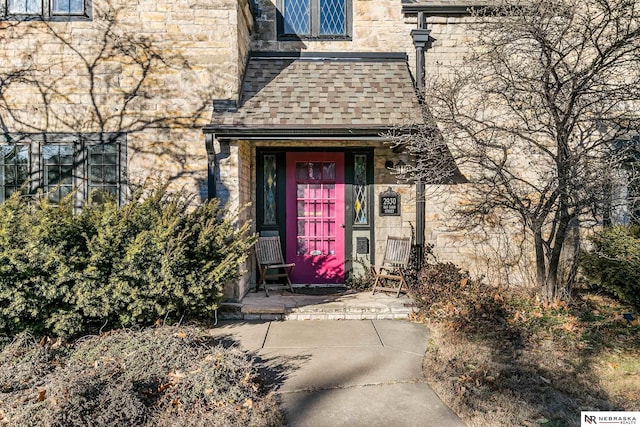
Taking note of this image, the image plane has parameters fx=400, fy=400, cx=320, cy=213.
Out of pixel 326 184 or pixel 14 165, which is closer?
pixel 14 165

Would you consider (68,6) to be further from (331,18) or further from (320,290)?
(320,290)

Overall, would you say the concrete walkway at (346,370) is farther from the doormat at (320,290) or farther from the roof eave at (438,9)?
the roof eave at (438,9)

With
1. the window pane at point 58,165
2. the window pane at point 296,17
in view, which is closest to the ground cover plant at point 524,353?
the window pane at point 296,17

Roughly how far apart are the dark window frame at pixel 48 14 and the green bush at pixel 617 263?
28.3 feet

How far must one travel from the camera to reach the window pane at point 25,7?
20.8 ft

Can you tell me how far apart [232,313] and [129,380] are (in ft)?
8.69

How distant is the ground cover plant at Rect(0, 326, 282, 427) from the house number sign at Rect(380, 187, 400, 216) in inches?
169

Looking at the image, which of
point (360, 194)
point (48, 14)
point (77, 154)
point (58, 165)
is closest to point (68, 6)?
→ point (48, 14)

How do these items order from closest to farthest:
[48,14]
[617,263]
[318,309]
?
[318,309]
[617,263]
[48,14]

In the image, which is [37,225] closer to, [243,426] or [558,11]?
[243,426]

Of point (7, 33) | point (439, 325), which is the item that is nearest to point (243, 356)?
point (439, 325)

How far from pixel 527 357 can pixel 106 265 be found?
5055 millimetres

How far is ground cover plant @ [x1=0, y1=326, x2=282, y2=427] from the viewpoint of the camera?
303cm

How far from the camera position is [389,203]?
749 centimetres
